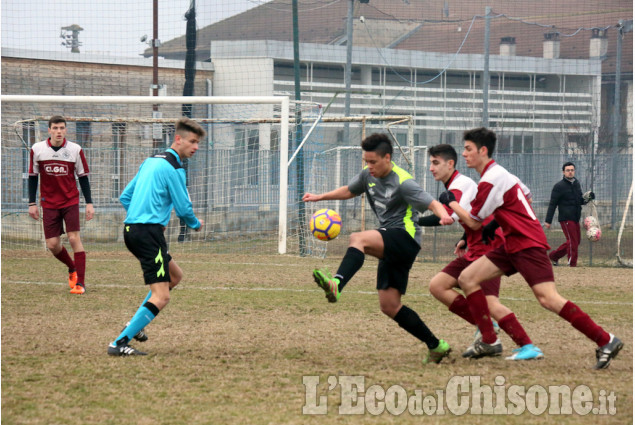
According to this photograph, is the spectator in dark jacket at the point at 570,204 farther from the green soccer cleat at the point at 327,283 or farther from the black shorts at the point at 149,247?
the black shorts at the point at 149,247

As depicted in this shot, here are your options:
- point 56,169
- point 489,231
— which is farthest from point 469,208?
point 56,169

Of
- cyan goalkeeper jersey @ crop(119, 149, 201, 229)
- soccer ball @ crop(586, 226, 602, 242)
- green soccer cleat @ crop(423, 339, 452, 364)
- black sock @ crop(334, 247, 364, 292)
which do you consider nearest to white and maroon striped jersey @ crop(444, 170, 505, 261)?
green soccer cleat @ crop(423, 339, 452, 364)

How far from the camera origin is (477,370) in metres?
5.68

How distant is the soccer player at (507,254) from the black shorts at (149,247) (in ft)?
7.52

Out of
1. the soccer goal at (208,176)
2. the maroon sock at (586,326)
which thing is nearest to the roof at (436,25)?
the soccer goal at (208,176)

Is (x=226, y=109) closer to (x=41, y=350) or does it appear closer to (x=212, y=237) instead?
(x=212, y=237)

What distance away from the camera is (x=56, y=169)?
995 cm

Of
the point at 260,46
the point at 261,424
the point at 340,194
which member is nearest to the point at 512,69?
the point at 260,46

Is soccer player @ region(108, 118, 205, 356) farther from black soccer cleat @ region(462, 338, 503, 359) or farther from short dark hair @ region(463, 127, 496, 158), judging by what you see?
black soccer cleat @ region(462, 338, 503, 359)

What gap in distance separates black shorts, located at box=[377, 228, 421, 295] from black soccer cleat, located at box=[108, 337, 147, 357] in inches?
78.6

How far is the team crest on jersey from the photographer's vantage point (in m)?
9.93

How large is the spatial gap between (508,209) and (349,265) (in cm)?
126

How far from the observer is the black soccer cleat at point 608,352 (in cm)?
559

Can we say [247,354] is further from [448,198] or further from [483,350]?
[448,198]
